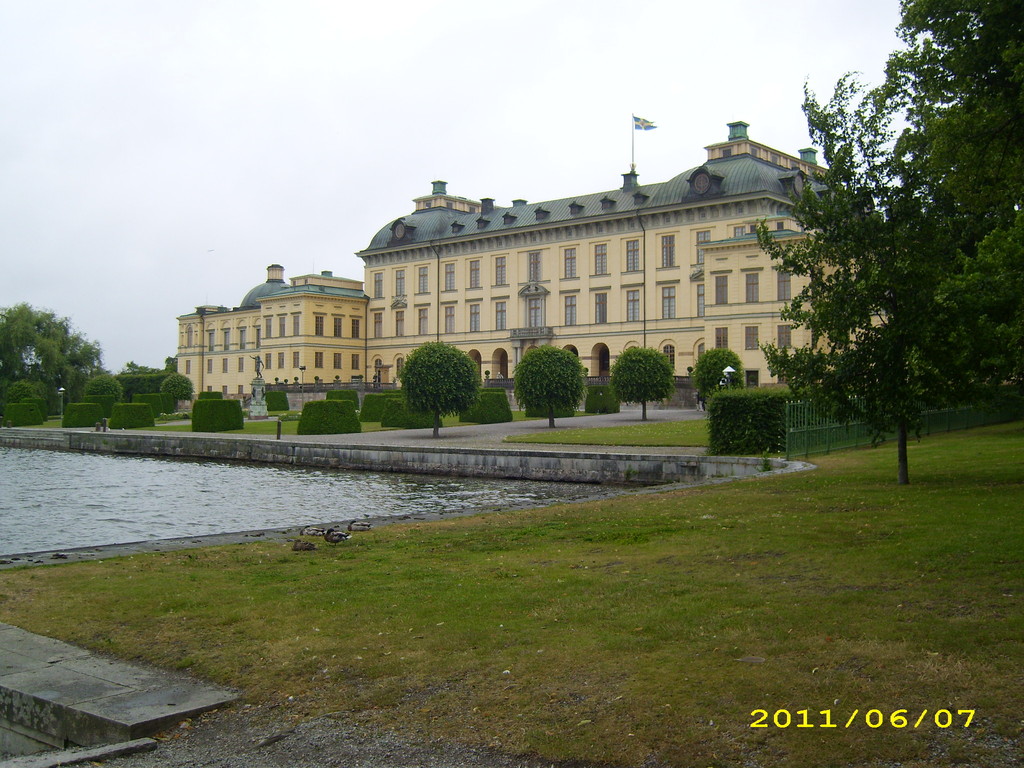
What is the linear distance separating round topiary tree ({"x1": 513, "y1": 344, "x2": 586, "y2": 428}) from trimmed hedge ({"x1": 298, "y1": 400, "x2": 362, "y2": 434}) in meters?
7.60

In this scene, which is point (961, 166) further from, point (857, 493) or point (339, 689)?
point (339, 689)

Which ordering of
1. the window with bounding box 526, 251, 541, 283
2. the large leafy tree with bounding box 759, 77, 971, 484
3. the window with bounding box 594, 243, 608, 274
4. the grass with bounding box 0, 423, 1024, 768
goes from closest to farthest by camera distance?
the grass with bounding box 0, 423, 1024, 768
the large leafy tree with bounding box 759, 77, 971, 484
the window with bounding box 594, 243, 608, 274
the window with bounding box 526, 251, 541, 283

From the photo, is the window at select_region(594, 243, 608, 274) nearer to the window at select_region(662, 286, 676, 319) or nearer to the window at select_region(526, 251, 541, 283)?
the window at select_region(526, 251, 541, 283)

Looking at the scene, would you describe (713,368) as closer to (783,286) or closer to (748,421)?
(783,286)

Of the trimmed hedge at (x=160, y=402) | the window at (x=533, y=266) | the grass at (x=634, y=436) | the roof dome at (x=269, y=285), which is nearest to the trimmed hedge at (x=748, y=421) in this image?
the grass at (x=634, y=436)

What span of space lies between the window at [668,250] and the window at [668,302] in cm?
169

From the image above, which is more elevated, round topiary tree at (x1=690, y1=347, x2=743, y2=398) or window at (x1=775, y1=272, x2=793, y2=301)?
window at (x1=775, y1=272, x2=793, y2=301)

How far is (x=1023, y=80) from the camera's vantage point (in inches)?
428

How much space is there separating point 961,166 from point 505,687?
12201 millimetres

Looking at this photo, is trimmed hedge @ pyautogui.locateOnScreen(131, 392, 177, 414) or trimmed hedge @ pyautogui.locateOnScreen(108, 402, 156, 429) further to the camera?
trimmed hedge @ pyautogui.locateOnScreen(131, 392, 177, 414)

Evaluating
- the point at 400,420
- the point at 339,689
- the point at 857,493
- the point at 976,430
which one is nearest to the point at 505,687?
the point at 339,689

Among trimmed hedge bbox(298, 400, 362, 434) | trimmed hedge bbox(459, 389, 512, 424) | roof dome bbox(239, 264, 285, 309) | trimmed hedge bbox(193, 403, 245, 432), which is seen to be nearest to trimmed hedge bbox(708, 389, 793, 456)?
trimmed hedge bbox(298, 400, 362, 434)

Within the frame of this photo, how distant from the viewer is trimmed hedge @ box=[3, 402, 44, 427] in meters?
56.1

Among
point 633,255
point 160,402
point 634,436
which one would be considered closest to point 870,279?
point 634,436
